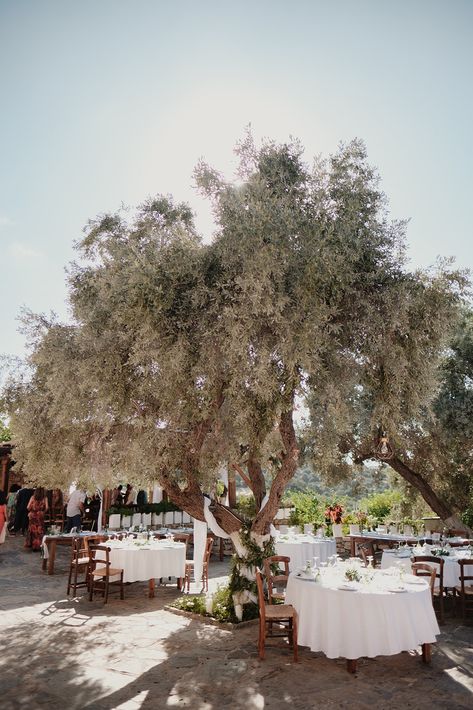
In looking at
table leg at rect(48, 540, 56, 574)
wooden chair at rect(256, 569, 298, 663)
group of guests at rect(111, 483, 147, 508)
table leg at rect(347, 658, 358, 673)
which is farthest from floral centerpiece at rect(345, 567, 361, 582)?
group of guests at rect(111, 483, 147, 508)

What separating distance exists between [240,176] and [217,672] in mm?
7108

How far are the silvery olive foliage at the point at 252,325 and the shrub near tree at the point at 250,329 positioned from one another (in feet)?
0.09

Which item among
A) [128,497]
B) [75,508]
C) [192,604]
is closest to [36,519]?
[75,508]

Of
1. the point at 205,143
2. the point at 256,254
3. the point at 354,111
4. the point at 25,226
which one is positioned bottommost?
the point at 256,254

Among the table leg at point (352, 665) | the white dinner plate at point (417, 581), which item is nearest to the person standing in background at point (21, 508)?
the table leg at point (352, 665)

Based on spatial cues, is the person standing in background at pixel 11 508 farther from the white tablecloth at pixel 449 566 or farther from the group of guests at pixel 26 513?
the white tablecloth at pixel 449 566

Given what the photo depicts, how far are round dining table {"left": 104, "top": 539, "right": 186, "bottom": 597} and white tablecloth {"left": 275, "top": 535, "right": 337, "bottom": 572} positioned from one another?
9.20ft

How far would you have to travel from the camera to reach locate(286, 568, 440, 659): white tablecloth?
5820 mm

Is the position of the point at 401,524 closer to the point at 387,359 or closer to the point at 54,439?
the point at 387,359

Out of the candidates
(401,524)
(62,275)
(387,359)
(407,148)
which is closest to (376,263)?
(387,359)

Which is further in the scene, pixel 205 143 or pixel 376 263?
pixel 205 143

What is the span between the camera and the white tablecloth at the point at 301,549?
12250mm

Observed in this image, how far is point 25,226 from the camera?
9602 mm

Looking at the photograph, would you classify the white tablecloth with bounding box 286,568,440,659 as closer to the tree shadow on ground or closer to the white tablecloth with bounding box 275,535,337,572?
the tree shadow on ground
